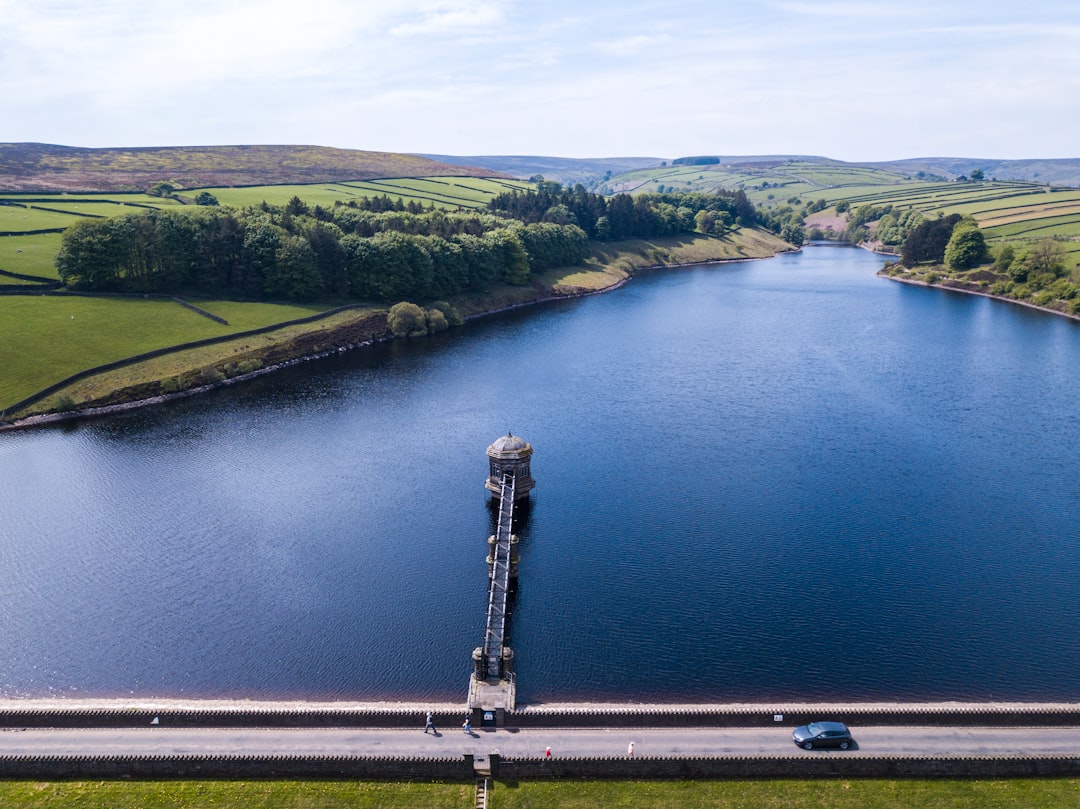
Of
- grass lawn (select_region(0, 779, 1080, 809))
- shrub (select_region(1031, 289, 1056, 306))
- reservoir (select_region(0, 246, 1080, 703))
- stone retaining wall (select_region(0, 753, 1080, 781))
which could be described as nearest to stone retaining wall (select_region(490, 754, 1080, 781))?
stone retaining wall (select_region(0, 753, 1080, 781))

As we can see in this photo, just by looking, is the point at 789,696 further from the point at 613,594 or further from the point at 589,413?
the point at 589,413

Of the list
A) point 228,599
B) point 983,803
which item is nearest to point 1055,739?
point 983,803

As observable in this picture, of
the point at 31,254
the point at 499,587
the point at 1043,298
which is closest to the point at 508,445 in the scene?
the point at 499,587

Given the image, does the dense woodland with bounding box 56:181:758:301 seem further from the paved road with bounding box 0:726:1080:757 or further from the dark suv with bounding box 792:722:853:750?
the dark suv with bounding box 792:722:853:750

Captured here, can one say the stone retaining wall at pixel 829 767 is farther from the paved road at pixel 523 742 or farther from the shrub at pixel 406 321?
the shrub at pixel 406 321

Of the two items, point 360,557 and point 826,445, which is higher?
point 826,445
